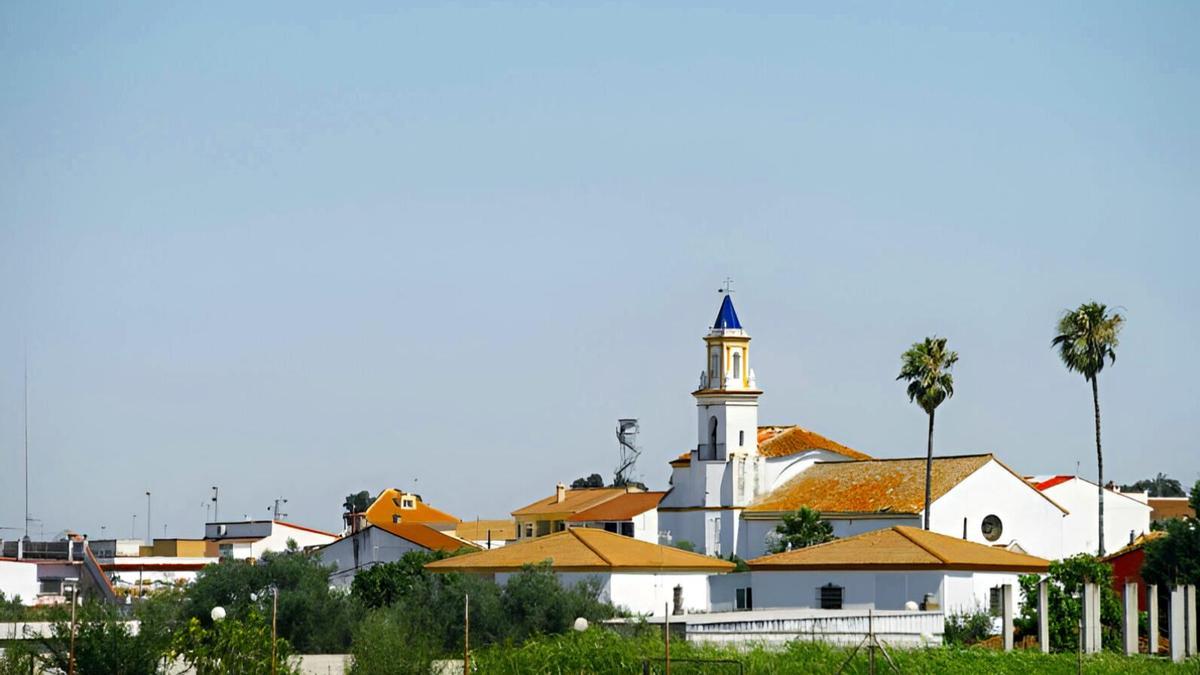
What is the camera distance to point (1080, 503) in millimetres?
95500

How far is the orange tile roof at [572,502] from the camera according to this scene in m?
108

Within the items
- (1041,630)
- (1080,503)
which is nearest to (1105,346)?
(1080,503)

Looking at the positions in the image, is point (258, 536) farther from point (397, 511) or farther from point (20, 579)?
point (20, 579)

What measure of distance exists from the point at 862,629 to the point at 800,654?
31.0 feet

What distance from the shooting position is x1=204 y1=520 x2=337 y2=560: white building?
334 feet

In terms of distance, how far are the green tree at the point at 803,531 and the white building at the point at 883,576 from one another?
15.4m

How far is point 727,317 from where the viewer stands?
90.4 meters

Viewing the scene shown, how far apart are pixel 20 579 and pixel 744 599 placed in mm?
26128

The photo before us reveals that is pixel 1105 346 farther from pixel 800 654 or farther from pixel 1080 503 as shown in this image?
pixel 800 654

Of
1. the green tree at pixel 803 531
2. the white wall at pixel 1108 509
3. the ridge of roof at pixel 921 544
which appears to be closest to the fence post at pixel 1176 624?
the ridge of roof at pixel 921 544

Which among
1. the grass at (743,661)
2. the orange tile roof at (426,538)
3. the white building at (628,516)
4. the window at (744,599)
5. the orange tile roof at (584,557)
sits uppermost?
the white building at (628,516)

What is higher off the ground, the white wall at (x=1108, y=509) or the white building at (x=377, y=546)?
the white wall at (x=1108, y=509)

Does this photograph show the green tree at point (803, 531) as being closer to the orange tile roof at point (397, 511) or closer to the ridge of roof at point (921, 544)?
the ridge of roof at point (921, 544)

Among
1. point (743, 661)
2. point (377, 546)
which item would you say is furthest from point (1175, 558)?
point (377, 546)
